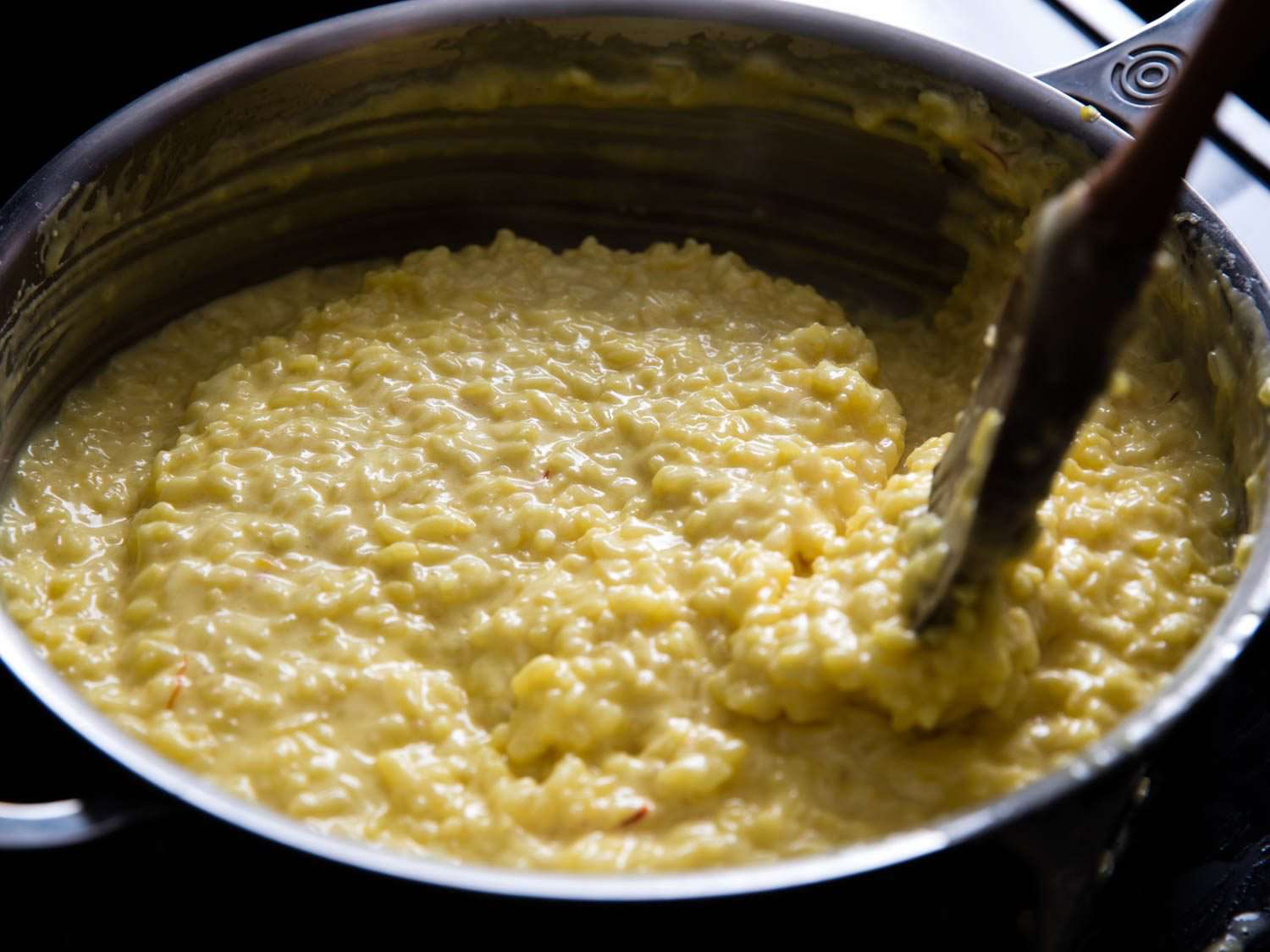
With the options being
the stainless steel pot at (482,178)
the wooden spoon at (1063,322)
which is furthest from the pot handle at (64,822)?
the wooden spoon at (1063,322)

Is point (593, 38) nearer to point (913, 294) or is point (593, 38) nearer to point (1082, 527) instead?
point (913, 294)

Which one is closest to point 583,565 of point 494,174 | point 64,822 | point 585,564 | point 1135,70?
point 585,564

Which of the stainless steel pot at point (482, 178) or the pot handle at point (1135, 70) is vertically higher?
the pot handle at point (1135, 70)

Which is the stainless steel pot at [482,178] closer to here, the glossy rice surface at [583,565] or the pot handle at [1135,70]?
the pot handle at [1135,70]

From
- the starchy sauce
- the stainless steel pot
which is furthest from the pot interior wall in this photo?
the starchy sauce

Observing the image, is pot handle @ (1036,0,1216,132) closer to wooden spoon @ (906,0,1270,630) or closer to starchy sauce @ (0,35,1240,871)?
starchy sauce @ (0,35,1240,871)

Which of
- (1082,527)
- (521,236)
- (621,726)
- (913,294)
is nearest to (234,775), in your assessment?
(621,726)

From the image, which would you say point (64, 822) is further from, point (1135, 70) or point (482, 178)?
point (1135, 70)
